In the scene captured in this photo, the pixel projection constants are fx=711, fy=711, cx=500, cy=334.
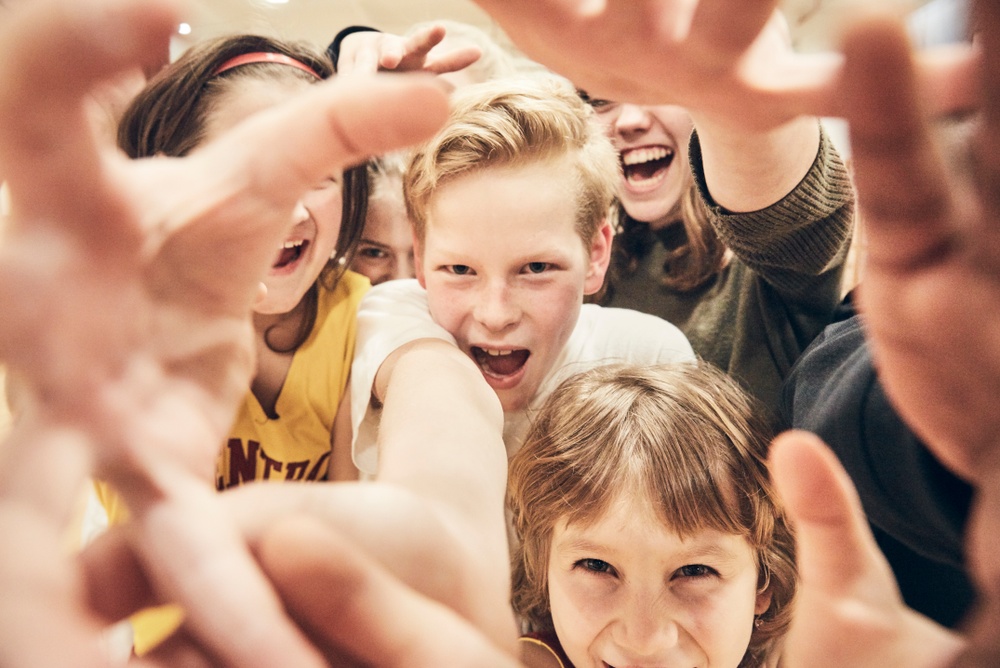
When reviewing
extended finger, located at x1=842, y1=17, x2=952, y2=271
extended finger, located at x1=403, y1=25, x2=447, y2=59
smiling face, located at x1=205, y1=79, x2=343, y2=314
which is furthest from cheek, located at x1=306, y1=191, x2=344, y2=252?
extended finger, located at x1=842, y1=17, x2=952, y2=271

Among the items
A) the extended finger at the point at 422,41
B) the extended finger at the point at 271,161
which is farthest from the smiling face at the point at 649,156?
the extended finger at the point at 271,161

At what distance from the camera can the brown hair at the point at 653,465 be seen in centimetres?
39

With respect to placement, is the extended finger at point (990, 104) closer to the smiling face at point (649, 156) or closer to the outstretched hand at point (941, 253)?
the outstretched hand at point (941, 253)

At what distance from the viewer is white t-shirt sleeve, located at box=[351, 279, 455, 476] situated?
1.36 ft

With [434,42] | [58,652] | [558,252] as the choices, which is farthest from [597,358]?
[58,652]

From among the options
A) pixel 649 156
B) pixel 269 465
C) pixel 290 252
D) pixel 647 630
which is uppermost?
pixel 649 156

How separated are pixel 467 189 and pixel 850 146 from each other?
0.81 feet

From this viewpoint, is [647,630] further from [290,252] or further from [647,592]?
[290,252]

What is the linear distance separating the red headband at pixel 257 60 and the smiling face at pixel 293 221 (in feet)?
0.05

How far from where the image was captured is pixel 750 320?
0.42 meters

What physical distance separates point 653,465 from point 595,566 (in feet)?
0.25

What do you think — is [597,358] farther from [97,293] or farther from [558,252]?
[97,293]

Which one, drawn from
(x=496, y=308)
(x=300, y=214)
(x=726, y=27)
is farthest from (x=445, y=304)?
(x=726, y=27)

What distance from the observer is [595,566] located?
18.2 inches
